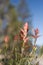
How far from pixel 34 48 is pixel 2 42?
61cm

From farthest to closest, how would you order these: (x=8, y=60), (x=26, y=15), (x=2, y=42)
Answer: (x=26, y=15), (x=2, y=42), (x=8, y=60)

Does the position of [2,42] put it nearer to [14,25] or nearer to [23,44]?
[14,25]

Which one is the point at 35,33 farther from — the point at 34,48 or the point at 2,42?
the point at 2,42

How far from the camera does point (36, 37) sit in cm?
160

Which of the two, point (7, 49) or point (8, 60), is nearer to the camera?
point (8, 60)

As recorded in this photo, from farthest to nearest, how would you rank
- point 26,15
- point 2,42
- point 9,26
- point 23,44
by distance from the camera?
point 26,15 < point 9,26 < point 2,42 < point 23,44

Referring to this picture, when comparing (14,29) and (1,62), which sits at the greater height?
(14,29)

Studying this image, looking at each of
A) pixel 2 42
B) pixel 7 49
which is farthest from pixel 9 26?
pixel 7 49

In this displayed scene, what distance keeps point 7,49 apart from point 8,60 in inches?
5.9

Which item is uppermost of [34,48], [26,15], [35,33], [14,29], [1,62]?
[26,15]

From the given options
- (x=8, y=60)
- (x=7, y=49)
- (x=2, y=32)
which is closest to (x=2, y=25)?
(x=2, y=32)

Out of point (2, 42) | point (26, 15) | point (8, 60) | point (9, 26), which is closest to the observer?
point (8, 60)

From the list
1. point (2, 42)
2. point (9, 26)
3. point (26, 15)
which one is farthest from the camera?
point (26, 15)

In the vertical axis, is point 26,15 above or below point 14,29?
above
